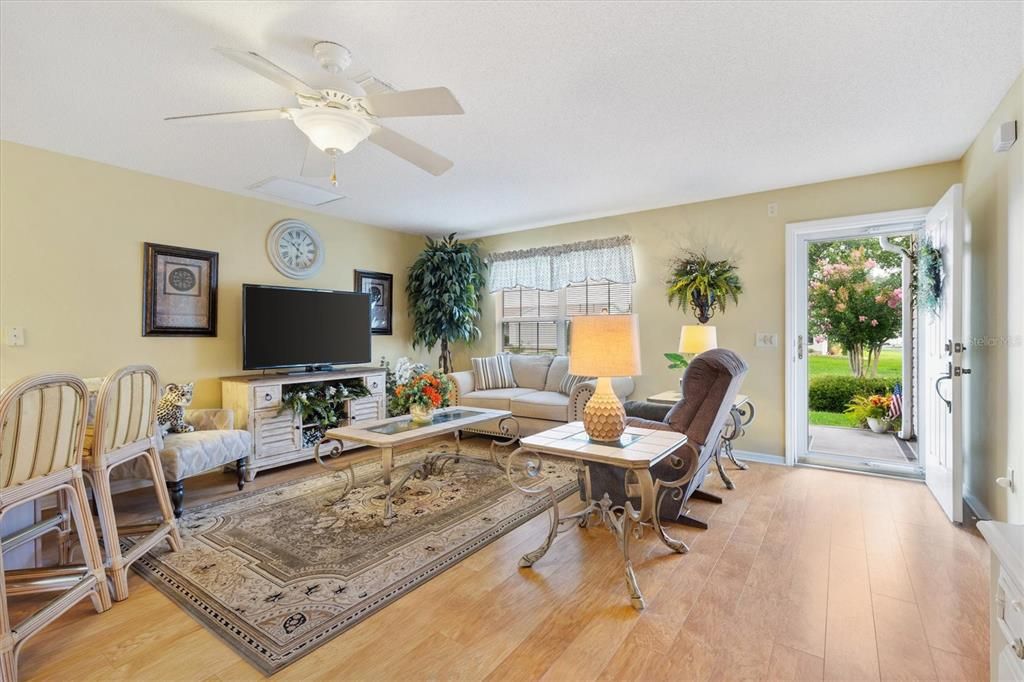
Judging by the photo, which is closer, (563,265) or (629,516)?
(629,516)

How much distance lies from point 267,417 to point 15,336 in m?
1.67

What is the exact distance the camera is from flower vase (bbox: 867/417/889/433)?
5574 mm

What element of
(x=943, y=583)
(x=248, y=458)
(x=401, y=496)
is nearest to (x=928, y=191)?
(x=943, y=583)

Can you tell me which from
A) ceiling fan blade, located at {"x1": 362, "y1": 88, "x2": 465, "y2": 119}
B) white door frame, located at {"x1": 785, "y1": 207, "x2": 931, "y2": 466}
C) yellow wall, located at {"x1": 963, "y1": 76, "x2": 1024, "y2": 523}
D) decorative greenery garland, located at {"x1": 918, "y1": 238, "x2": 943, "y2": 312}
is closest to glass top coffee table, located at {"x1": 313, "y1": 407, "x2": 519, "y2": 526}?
ceiling fan blade, located at {"x1": 362, "y1": 88, "x2": 465, "y2": 119}

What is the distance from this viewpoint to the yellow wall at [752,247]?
12.5ft

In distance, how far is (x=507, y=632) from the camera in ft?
5.95

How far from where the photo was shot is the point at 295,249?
15.7ft

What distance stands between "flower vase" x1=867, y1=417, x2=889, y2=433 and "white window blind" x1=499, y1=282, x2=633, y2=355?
134 inches

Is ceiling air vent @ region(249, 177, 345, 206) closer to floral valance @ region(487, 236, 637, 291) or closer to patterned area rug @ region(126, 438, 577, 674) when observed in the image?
floral valance @ region(487, 236, 637, 291)

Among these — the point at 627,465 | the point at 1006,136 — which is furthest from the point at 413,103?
the point at 1006,136

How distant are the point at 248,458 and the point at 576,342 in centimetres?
300

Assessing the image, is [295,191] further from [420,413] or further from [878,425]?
[878,425]

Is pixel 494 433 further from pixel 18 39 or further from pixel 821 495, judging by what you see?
pixel 18 39

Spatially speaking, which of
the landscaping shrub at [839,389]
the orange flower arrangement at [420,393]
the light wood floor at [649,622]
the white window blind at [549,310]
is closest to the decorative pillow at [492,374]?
the white window blind at [549,310]
